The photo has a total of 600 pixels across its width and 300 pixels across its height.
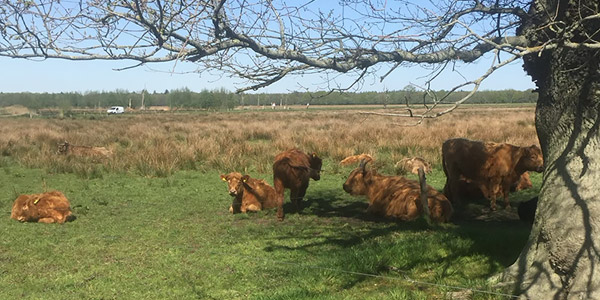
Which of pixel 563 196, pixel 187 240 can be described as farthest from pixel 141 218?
pixel 563 196

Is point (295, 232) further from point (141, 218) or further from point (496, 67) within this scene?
point (496, 67)

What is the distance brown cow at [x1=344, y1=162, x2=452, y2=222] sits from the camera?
23.3ft

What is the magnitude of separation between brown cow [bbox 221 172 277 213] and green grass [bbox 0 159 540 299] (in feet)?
0.78

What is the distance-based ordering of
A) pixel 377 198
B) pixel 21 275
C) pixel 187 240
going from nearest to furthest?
pixel 21 275
pixel 187 240
pixel 377 198

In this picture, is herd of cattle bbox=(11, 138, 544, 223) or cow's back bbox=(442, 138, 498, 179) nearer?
herd of cattle bbox=(11, 138, 544, 223)

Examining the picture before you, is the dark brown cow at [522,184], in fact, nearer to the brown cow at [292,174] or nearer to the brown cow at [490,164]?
the brown cow at [490,164]

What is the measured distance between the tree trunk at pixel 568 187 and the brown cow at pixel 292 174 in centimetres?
414

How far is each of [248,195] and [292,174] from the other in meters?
0.97

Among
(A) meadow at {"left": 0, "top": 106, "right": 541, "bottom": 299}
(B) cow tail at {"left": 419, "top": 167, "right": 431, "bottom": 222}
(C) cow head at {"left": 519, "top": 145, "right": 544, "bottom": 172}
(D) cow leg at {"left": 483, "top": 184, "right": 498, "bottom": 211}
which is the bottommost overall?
(A) meadow at {"left": 0, "top": 106, "right": 541, "bottom": 299}

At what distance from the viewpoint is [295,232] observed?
6.93 metres

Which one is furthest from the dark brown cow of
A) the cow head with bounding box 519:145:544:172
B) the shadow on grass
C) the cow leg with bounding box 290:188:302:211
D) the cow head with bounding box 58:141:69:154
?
the cow head with bounding box 58:141:69:154

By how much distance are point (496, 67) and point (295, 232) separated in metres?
4.42

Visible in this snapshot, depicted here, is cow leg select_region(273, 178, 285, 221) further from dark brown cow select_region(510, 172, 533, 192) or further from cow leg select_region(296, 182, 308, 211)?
dark brown cow select_region(510, 172, 533, 192)

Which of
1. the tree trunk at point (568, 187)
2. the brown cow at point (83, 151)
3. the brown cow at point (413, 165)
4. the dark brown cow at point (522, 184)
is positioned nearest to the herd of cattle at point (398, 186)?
the dark brown cow at point (522, 184)
